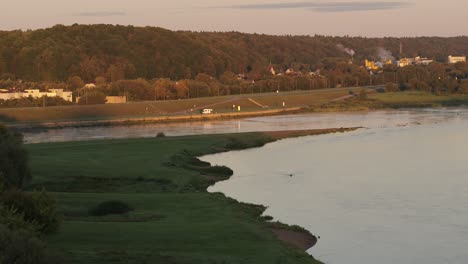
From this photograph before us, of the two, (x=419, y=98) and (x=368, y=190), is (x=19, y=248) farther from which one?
(x=419, y=98)

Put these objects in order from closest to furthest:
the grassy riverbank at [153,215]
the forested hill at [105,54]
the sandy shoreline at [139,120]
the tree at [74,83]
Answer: the grassy riverbank at [153,215]
the sandy shoreline at [139,120]
the tree at [74,83]
the forested hill at [105,54]

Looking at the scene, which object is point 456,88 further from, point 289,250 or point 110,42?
point 289,250

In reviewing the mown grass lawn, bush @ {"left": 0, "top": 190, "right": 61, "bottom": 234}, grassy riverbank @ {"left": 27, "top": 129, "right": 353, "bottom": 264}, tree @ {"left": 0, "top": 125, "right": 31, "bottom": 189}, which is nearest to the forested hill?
the mown grass lawn

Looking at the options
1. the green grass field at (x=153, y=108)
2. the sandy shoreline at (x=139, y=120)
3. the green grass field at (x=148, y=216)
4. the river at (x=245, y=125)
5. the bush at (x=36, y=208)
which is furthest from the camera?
the green grass field at (x=153, y=108)

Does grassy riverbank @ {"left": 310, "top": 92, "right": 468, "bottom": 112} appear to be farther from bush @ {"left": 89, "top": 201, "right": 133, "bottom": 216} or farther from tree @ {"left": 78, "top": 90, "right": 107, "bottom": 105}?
bush @ {"left": 89, "top": 201, "right": 133, "bottom": 216}

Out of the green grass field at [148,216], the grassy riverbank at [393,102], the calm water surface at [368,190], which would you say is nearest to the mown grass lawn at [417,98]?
the grassy riverbank at [393,102]

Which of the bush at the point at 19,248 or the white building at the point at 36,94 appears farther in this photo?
the white building at the point at 36,94

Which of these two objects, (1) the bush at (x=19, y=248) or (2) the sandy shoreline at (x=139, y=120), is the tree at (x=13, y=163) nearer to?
(1) the bush at (x=19, y=248)

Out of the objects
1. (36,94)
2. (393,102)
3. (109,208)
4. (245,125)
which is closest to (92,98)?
(36,94)
